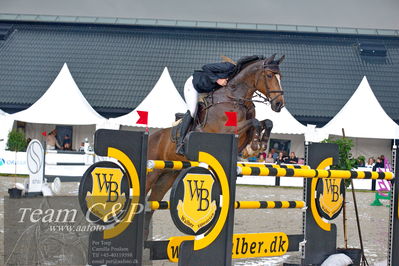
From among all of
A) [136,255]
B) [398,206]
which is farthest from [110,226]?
[398,206]

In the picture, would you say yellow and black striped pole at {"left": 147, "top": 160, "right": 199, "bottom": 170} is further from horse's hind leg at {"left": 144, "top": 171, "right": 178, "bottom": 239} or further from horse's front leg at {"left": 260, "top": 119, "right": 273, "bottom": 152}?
horse's hind leg at {"left": 144, "top": 171, "right": 178, "bottom": 239}

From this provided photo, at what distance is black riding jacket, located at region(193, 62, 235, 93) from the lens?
6145mm

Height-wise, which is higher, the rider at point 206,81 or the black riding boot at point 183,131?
the rider at point 206,81

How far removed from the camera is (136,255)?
12.5 feet

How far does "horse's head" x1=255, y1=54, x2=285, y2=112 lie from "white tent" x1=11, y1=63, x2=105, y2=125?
1282cm

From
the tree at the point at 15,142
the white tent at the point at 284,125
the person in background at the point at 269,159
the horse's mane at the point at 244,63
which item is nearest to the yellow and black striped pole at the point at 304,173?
the horse's mane at the point at 244,63

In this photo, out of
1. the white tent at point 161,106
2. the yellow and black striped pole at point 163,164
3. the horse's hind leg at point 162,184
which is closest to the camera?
the yellow and black striped pole at point 163,164

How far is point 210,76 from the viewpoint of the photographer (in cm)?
617

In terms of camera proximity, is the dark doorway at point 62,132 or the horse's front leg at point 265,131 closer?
the horse's front leg at point 265,131

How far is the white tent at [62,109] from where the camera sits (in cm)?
1825

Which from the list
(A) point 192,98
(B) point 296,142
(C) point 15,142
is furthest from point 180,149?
(B) point 296,142

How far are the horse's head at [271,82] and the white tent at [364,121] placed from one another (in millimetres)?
12183

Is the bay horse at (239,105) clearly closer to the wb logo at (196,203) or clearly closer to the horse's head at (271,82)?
the horse's head at (271,82)

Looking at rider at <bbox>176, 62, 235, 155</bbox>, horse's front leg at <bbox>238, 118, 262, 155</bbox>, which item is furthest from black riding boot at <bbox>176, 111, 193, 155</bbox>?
horse's front leg at <bbox>238, 118, 262, 155</bbox>
